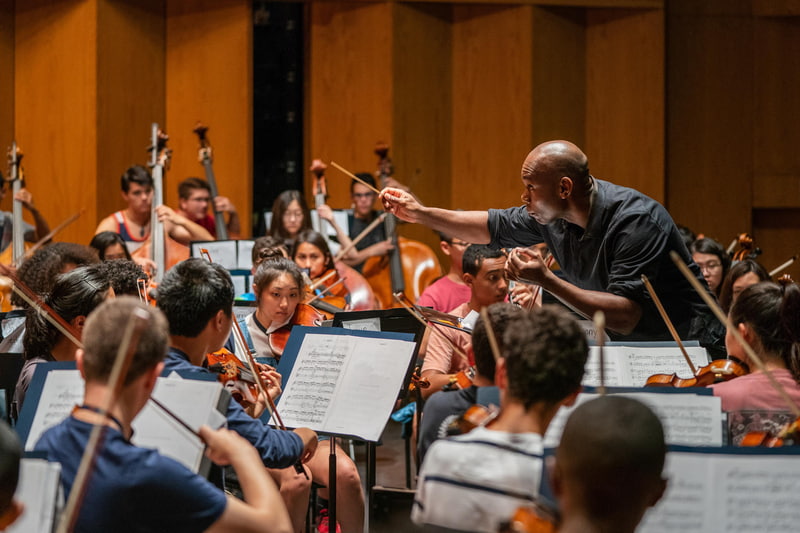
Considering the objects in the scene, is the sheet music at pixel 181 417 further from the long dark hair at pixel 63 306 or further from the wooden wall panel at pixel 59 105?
the wooden wall panel at pixel 59 105

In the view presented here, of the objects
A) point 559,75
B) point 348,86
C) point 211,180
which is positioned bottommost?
point 211,180

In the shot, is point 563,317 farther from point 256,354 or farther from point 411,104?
point 411,104

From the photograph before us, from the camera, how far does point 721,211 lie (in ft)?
27.5

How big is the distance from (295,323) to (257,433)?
69.8 inches

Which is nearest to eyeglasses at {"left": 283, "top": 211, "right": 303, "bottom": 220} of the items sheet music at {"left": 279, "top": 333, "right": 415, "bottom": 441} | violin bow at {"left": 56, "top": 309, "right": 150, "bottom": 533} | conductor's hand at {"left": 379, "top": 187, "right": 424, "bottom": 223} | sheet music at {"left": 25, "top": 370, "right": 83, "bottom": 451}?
conductor's hand at {"left": 379, "top": 187, "right": 424, "bottom": 223}

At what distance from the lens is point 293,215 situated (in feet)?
21.0

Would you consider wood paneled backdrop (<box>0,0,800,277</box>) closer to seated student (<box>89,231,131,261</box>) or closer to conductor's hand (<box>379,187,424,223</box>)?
seated student (<box>89,231,131,261</box>)

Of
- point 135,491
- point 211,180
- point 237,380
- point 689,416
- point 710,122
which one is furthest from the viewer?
point 710,122

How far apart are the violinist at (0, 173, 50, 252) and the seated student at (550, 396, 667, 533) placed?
5430 mm

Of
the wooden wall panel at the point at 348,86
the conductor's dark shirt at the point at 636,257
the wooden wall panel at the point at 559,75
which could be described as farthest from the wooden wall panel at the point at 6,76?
the conductor's dark shirt at the point at 636,257

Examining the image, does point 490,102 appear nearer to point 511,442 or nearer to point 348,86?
point 348,86

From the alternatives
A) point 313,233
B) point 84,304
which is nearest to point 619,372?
point 84,304

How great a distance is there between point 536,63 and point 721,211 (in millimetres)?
2040

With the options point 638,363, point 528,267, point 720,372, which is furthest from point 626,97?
point 720,372
